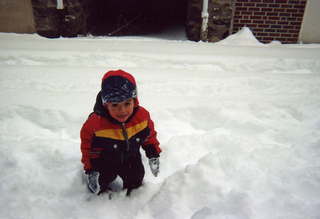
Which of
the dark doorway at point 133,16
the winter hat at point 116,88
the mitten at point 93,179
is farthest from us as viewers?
the dark doorway at point 133,16

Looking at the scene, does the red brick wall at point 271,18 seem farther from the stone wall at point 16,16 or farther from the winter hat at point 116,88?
the winter hat at point 116,88

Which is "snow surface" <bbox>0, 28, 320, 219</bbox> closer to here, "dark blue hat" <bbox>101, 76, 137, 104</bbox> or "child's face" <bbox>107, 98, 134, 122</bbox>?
"child's face" <bbox>107, 98, 134, 122</bbox>

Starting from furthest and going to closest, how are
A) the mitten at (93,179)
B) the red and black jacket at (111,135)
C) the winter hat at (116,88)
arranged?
1. the mitten at (93,179)
2. the red and black jacket at (111,135)
3. the winter hat at (116,88)

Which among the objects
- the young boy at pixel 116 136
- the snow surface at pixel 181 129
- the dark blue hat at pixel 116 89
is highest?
the dark blue hat at pixel 116 89

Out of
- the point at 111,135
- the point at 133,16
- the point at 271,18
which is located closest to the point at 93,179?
the point at 111,135

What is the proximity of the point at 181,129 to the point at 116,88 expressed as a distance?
1.35 metres

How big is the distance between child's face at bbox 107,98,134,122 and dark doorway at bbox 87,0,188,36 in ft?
17.6

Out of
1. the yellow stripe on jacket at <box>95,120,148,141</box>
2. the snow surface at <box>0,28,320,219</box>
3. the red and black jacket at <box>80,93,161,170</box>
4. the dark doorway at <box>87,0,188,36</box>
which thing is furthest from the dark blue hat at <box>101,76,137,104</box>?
the dark doorway at <box>87,0,188,36</box>

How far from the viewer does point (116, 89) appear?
5.12 feet

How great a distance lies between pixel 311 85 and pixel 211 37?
106 inches

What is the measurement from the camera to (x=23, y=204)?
1.89 m

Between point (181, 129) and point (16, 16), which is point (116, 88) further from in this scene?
point (16, 16)

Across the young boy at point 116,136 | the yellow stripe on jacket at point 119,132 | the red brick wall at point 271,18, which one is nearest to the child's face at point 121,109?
the young boy at point 116,136

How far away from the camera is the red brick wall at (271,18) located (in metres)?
5.48
